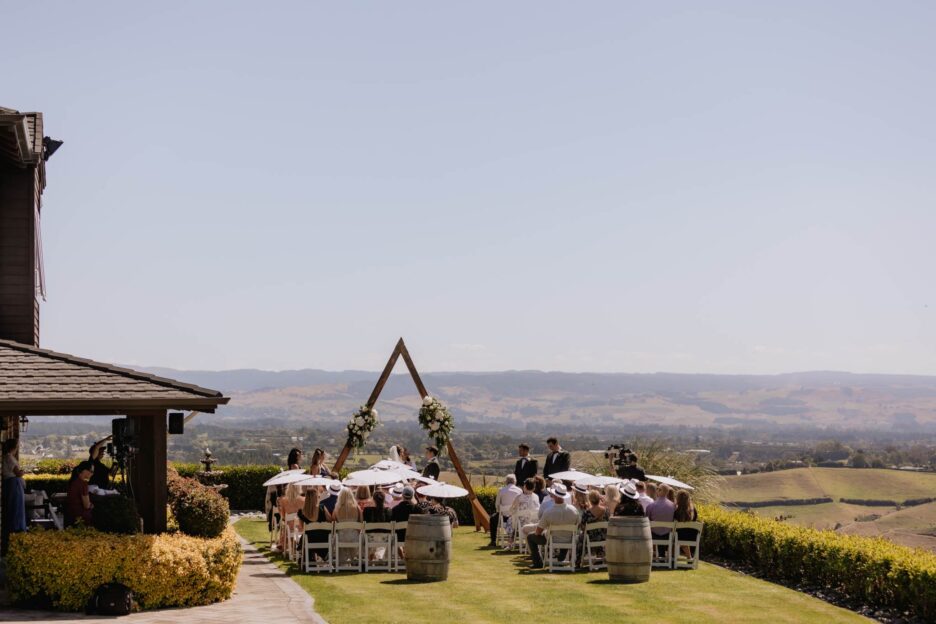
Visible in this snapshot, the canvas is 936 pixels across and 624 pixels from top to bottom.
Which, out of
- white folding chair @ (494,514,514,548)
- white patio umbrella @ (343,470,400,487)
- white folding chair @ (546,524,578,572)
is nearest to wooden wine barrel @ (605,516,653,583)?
white folding chair @ (546,524,578,572)

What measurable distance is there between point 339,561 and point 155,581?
471cm

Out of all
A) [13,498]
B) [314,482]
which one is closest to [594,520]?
[314,482]

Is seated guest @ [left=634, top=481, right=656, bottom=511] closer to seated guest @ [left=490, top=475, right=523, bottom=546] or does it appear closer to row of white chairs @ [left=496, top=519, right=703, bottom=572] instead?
row of white chairs @ [left=496, top=519, right=703, bottom=572]

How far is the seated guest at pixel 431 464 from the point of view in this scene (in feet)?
82.5

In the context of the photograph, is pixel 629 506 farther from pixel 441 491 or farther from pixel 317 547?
pixel 317 547

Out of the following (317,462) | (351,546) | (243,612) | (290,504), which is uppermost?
(317,462)

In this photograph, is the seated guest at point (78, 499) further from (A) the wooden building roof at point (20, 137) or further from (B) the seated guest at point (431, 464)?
(B) the seated guest at point (431, 464)

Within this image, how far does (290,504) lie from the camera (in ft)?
71.2

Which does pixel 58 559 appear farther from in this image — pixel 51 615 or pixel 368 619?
pixel 368 619

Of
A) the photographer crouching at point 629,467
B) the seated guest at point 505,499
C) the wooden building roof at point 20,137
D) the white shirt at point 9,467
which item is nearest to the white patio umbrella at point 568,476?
the photographer crouching at point 629,467

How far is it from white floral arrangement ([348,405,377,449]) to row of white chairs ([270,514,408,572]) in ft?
20.9

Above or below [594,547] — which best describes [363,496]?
above

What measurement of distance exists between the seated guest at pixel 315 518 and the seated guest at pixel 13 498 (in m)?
4.54

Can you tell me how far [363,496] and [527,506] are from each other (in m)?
3.14
